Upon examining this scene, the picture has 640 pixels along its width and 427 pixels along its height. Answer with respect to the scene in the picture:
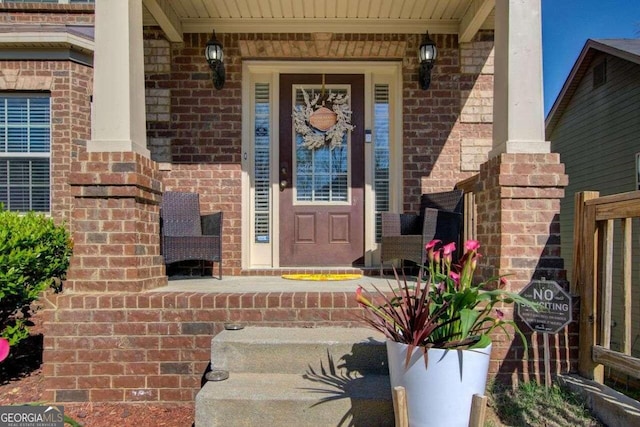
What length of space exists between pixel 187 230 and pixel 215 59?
1654 mm

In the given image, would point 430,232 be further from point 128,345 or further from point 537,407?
point 128,345

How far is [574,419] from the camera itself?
2396 millimetres

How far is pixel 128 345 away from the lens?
2.93 m

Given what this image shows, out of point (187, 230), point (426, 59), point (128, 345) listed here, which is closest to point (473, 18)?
point (426, 59)

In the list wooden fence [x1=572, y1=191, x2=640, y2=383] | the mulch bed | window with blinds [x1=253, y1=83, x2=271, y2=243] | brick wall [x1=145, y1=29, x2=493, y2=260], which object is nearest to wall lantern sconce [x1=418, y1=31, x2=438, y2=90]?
brick wall [x1=145, y1=29, x2=493, y2=260]

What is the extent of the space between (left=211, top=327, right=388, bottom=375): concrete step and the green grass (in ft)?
2.24

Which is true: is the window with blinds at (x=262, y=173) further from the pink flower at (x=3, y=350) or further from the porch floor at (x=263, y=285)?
the pink flower at (x=3, y=350)

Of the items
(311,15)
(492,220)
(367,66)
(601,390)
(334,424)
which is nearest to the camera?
(334,424)

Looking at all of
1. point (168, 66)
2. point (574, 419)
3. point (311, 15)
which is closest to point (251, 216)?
point (168, 66)

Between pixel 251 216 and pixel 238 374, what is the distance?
2447 millimetres

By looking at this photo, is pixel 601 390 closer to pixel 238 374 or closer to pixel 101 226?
pixel 238 374


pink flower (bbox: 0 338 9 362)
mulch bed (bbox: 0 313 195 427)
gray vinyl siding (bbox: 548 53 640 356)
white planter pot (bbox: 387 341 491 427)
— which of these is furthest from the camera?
gray vinyl siding (bbox: 548 53 640 356)

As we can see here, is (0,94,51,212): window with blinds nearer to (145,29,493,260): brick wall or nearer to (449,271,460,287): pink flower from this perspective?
(145,29,493,260): brick wall

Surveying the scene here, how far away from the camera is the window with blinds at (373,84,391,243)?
4.96 meters
